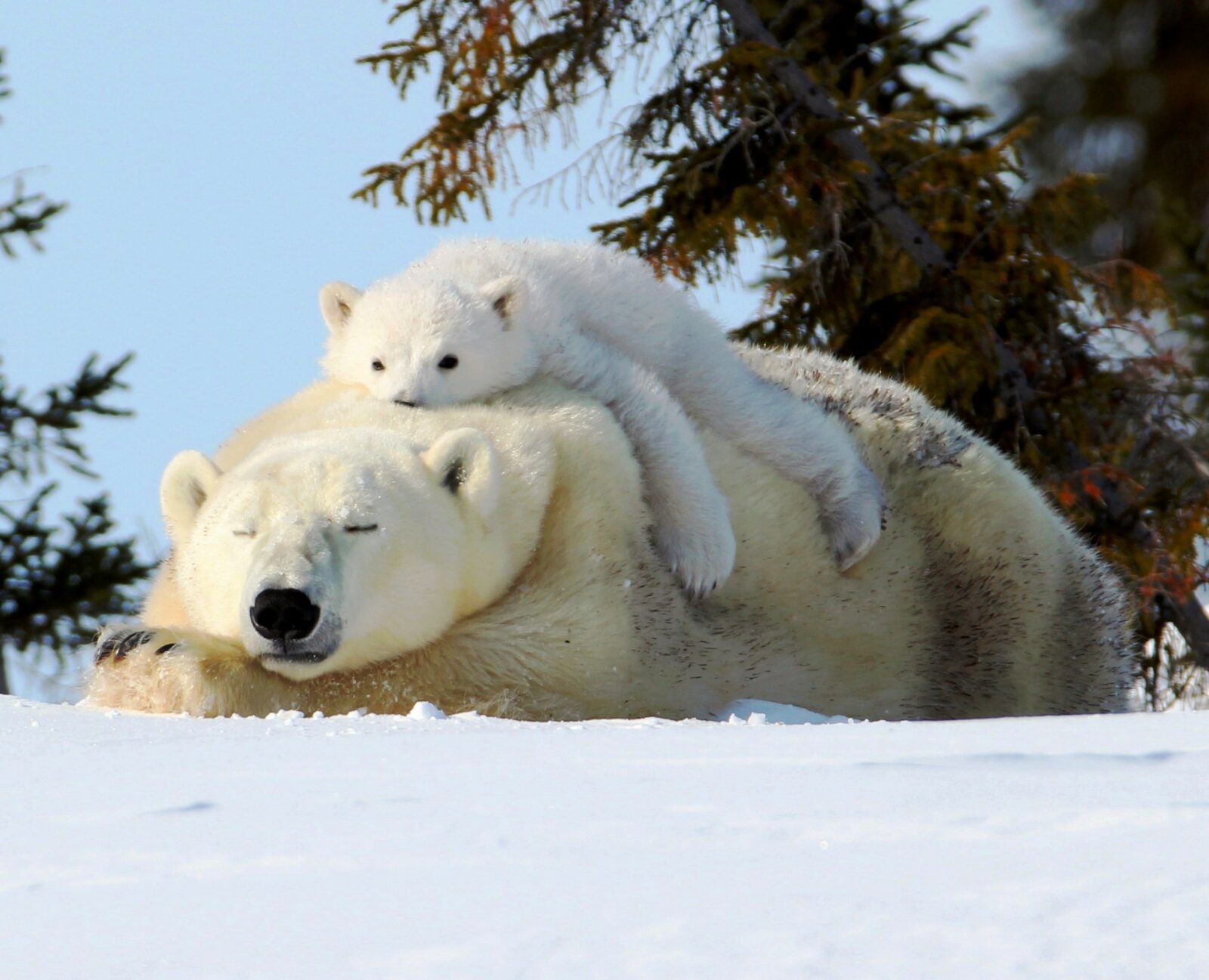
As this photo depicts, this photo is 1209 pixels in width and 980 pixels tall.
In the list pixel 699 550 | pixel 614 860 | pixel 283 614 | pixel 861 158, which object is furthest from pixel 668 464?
pixel 861 158

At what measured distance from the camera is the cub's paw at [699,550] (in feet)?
13.6

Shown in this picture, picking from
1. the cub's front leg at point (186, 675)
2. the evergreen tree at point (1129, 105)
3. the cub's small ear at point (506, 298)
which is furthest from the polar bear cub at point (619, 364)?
the evergreen tree at point (1129, 105)

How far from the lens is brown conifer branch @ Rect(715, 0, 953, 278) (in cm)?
756

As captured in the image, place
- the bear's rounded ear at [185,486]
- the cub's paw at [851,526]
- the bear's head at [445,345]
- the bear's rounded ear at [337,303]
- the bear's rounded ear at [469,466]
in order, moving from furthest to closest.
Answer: the bear's rounded ear at [337,303]
the cub's paw at [851,526]
the bear's head at [445,345]
the bear's rounded ear at [185,486]
the bear's rounded ear at [469,466]

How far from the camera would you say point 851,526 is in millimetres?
4574

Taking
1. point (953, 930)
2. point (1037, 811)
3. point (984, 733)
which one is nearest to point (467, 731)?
point (984, 733)

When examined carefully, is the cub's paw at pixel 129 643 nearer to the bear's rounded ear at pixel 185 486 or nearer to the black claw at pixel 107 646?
the black claw at pixel 107 646

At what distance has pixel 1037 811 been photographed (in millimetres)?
2314

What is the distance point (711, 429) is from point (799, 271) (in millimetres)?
3551

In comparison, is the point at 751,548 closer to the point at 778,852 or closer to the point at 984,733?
the point at 984,733

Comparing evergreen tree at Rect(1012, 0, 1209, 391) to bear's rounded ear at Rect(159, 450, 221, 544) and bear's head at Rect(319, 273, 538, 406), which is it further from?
bear's rounded ear at Rect(159, 450, 221, 544)

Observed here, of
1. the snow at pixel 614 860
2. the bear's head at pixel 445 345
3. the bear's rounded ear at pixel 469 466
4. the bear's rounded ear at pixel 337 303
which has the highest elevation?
the bear's rounded ear at pixel 337 303

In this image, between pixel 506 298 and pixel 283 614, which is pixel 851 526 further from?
pixel 283 614

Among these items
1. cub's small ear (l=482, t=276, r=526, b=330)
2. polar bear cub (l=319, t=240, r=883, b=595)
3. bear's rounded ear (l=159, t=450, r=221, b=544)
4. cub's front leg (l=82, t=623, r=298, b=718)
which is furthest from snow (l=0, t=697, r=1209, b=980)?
cub's small ear (l=482, t=276, r=526, b=330)
